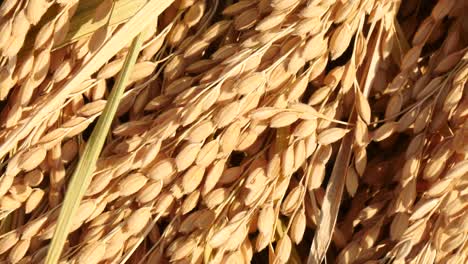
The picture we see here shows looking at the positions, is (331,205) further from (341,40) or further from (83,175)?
(83,175)

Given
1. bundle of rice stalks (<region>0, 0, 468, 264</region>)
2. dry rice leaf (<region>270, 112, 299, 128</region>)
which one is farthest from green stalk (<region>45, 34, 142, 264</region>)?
dry rice leaf (<region>270, 112, 299, 128</region>)

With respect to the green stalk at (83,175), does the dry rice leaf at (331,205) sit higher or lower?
lower

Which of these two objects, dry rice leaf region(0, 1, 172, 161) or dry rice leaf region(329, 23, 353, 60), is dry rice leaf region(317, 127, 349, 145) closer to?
dry rice leaf region(329, 23, 353, 60)

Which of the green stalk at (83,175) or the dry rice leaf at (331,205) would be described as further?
the dry rice leaf at (331,205)

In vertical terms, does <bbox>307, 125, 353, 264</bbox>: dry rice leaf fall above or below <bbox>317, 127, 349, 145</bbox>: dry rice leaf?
below

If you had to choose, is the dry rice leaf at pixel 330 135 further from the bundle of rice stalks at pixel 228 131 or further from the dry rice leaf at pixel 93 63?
the dry rice leaf at pixel 93 63

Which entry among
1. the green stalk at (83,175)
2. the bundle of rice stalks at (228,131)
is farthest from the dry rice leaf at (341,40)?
the green stalk at (83,175)

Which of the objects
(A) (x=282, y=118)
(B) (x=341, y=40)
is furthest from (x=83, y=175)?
(B) (x=341, y=40)
